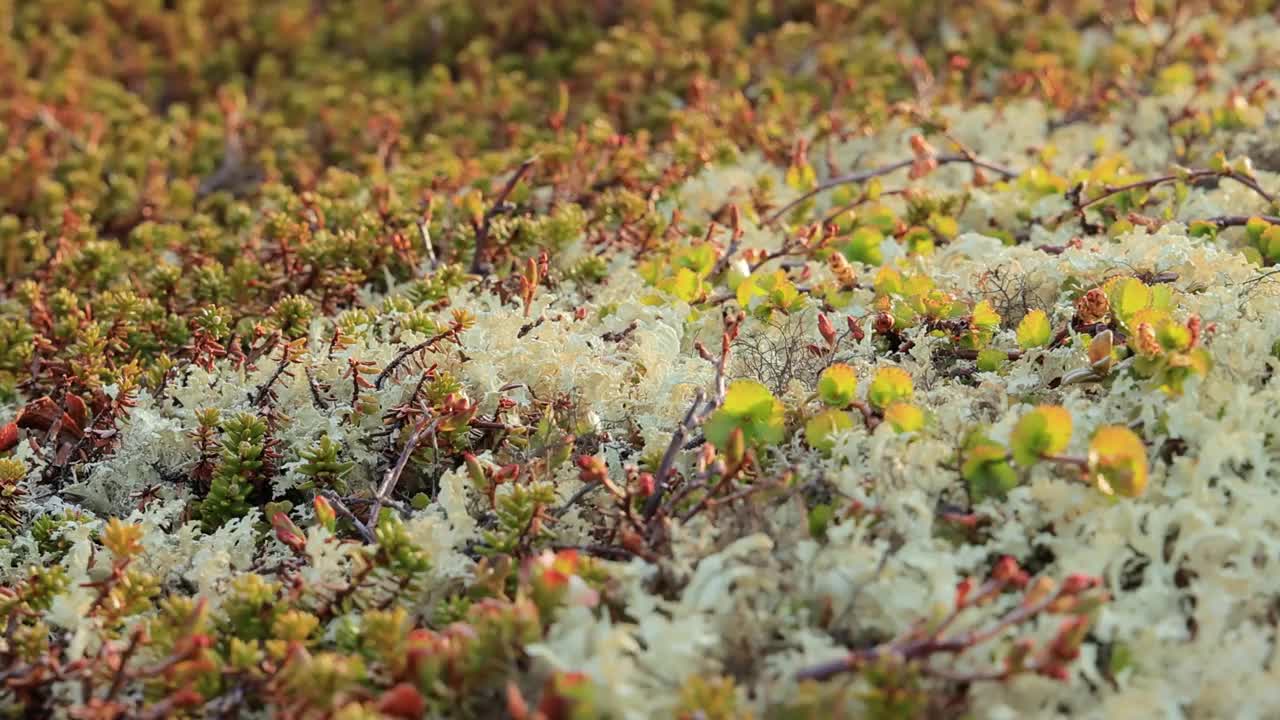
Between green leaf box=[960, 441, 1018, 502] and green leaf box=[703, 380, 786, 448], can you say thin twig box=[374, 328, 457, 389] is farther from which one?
green leaf box=[960, 441, 1018, 502]

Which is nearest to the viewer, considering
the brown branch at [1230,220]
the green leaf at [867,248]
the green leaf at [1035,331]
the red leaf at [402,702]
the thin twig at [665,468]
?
the red leaf at [402,702]

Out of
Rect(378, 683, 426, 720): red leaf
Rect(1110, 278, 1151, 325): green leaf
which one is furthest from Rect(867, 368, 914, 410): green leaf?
Rect(378, 683, 426, 720): red leaf

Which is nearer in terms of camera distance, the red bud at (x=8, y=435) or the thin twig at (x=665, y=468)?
the thin twig at (x=665, y=468)

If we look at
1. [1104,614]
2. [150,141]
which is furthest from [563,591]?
[150,141]

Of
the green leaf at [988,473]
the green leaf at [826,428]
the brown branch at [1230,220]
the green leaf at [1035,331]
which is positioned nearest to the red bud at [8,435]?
the green leaf at [826,428]

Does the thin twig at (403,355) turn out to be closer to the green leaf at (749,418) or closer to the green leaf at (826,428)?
the green leaf at (749,418)

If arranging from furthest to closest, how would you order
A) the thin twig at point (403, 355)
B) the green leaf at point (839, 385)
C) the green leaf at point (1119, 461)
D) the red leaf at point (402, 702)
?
the thin twig at point (403, 355) < the green leaf at point (839, 385) < the green leaf at point (1119, 461) < the red leaf at point (402, 702)

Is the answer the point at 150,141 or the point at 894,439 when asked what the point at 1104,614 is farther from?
the point at 150,141
